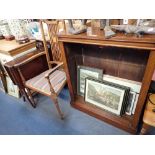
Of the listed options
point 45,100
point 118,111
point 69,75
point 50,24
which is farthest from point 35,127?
point 50,24

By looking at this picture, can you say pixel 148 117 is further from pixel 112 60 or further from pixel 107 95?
pixel 112 60

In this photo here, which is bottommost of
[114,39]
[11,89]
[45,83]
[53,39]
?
[11,89]

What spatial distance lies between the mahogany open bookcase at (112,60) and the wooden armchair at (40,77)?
0.17m

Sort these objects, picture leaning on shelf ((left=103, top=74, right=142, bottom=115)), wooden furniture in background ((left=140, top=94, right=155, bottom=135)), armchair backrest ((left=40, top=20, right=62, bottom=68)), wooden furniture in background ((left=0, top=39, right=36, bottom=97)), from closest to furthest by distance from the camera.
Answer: wooden furniture in background ((left=140, top=94, right=155, bottom=135))
picture leaning on shelf ((left=103, top=74, right=142, bottom=115))
armchair backrest ((left=40, top=20, right=62, bottom=68))
wooden furniture in background ((left=0, top=39, right=36, bottom=97))

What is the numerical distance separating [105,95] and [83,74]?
0.36 metres

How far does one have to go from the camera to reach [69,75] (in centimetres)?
148

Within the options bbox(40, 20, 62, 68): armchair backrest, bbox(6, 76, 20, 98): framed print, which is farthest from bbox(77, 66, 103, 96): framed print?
bbox(6, 76, 20, 98): framed print

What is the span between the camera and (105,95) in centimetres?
147

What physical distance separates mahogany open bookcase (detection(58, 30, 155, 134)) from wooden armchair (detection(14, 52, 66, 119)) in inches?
6.5

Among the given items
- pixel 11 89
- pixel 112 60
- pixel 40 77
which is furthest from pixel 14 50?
pixel 112 60

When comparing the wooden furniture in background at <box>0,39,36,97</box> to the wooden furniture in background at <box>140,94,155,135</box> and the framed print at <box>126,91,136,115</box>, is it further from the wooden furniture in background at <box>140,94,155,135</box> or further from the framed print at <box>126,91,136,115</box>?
the wooden furniture in background at <box>140,94,155,135</box>

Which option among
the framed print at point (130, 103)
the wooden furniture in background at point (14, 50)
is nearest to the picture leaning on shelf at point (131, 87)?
the framed print at point (130, 103)

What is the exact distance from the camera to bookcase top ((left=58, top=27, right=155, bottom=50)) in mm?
836

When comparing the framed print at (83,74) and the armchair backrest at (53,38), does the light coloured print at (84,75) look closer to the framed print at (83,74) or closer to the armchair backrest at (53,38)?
the framed print at (83,74)
